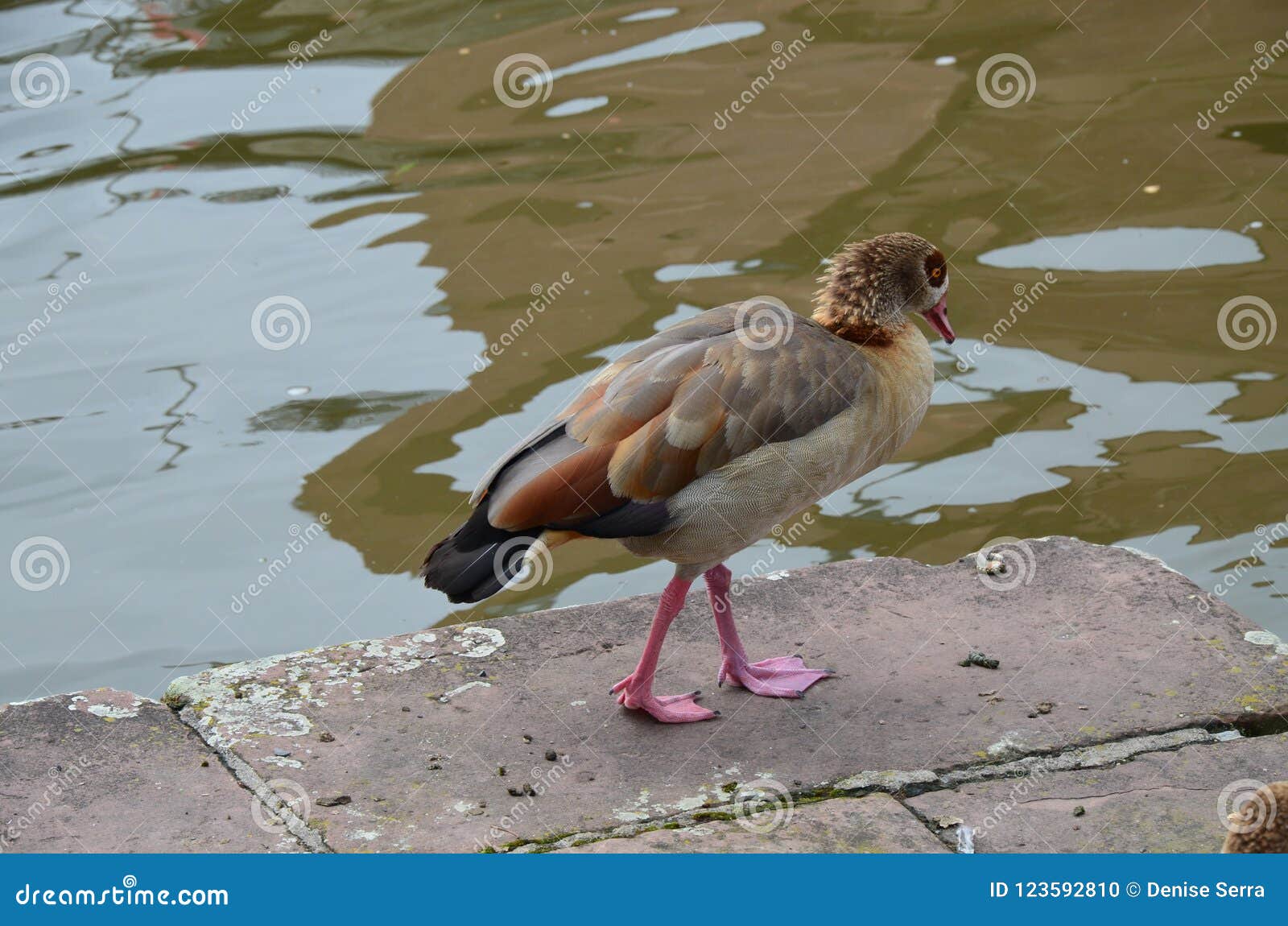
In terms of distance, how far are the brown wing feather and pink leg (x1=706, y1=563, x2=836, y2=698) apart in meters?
0.55

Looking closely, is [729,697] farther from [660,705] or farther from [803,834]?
[803,834]

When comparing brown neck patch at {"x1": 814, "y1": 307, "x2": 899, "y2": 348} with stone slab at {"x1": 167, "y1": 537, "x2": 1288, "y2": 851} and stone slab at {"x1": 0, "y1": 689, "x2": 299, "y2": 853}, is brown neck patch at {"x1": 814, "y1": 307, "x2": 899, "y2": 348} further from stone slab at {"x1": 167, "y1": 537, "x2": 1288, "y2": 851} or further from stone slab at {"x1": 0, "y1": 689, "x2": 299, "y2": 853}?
stone slab at {"x1": 0, "y1": 689, "x2": 299, "y2": 853}

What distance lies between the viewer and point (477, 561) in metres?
Answer: 4.42

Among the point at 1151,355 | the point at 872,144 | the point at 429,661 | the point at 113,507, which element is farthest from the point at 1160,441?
the point at 113,507

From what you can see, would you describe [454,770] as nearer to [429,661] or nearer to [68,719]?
[429,661]

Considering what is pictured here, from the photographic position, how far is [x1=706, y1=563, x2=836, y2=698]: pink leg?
4754mm

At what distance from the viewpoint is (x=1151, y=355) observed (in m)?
8.30

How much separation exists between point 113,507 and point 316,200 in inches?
137

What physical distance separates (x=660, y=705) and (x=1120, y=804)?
137 centimetres

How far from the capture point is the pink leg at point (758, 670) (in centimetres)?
475

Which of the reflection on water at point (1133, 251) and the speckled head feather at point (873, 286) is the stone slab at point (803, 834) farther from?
the reflection on water at point (1133, 251)

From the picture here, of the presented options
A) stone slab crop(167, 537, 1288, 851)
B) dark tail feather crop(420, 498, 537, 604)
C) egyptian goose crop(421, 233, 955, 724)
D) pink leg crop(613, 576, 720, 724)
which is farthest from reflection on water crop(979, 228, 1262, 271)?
dark tail feather crop(420, 498, 537, 604)

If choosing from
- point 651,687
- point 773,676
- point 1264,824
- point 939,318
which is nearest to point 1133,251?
point 939,318

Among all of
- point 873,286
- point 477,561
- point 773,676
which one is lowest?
point 773,676
